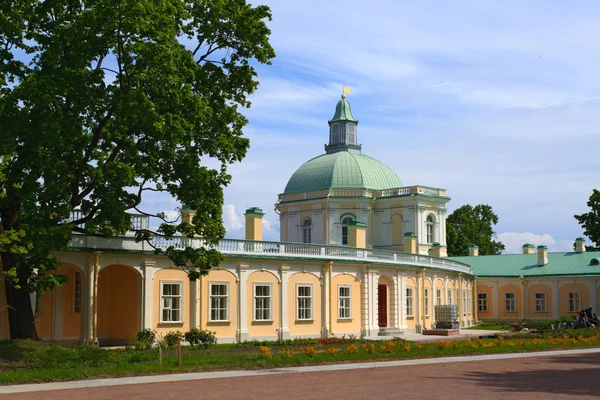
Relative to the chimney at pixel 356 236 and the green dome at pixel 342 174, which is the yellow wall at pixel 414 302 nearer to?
the chimney at pixel 356 236

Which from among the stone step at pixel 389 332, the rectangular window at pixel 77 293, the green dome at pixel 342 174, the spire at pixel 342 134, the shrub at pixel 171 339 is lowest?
the stone step at pixel 389 332

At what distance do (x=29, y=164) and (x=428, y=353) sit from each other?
1350 centimetres

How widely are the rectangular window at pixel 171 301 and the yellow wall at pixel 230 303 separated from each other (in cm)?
101

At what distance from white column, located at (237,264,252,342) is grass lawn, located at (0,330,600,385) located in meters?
4.85

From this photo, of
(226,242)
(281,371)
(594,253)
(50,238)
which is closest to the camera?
(281,371)

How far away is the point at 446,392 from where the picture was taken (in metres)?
15.8

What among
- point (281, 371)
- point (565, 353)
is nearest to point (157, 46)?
point (281, 371)

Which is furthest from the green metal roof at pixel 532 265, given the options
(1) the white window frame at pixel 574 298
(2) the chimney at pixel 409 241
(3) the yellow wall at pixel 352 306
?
(3) the yellow wall at pixel 352 306

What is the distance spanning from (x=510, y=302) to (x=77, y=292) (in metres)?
39.0

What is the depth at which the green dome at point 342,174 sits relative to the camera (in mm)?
63250

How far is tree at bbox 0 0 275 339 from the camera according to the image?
74.3 ft

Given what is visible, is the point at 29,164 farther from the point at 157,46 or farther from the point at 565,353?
the point at 565,353

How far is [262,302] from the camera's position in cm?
3522

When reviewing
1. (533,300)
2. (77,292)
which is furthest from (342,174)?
(77,292)
